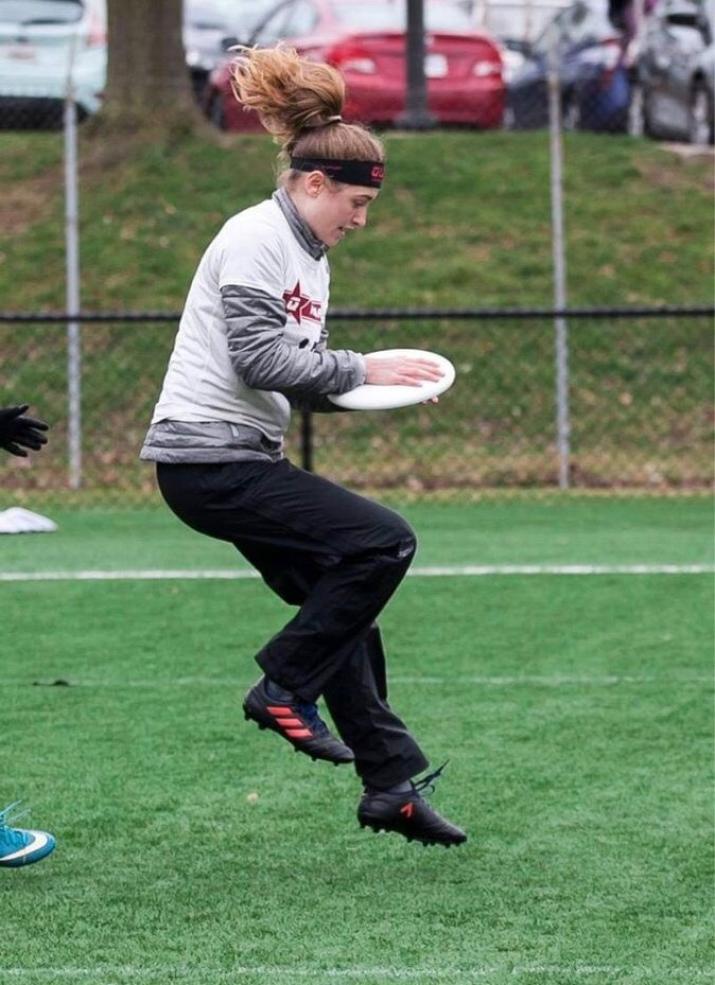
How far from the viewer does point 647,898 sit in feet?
15.1

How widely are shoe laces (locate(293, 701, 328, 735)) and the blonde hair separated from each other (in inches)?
49.5

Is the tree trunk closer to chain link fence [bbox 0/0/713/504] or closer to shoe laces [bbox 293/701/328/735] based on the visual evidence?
chain link fence [bbox 0/0/713/504]

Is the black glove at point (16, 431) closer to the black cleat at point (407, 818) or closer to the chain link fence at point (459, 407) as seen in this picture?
the black cleat at point (407, 818)

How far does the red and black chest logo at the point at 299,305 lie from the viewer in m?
4.65

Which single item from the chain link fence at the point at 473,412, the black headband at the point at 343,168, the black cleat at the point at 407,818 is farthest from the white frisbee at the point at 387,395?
the chain link fence at the point at 473,412

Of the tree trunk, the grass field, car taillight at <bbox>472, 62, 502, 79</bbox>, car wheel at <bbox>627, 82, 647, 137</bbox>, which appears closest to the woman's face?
the grass field

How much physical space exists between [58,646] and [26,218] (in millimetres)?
9814

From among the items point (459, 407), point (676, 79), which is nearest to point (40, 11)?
point (676, 79)

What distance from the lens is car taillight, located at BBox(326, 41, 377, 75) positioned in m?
18.4

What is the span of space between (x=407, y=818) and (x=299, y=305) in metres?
1.27

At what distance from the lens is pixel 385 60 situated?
1845 cm

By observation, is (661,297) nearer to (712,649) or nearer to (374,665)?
(712,649)

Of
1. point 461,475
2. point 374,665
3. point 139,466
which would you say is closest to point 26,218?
point 139,466

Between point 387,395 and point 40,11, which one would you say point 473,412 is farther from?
point 387,395
